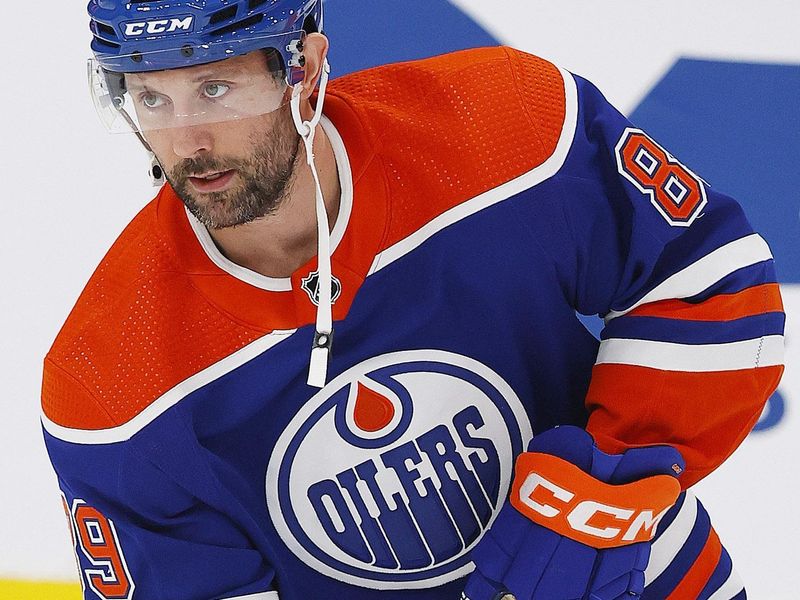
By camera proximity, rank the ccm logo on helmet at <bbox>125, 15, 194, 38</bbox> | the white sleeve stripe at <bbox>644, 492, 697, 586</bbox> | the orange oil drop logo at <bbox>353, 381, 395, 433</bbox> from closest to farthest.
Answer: the ccm logo on helmet at <bbox>125, 15, 194, 38</bbox> → the orange oil drop logo at <bbox>353, 381, 395, 433</bbox> → the white sleeve stripe at <bbox>644, 492, 697, 586</bbox>

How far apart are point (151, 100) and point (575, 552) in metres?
0.64

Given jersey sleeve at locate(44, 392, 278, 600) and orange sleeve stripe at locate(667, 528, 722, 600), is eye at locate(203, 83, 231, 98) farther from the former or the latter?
orange sleeve stripe at locate(667, 528, 722, 600)

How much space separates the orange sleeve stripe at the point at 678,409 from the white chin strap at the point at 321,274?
12.2 inches

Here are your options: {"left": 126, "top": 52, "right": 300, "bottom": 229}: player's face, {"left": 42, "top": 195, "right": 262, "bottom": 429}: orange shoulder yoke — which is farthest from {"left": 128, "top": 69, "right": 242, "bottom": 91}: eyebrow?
Result: {"left": 42, "top": 195, "right": 262, "bottom": 429}: orange shoulder yoke

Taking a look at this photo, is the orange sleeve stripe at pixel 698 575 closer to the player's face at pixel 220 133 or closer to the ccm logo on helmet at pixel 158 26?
the player's face at pixel 220 133

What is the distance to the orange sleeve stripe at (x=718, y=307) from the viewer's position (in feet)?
5.29

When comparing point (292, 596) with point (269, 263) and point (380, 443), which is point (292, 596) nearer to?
point (380, 443)

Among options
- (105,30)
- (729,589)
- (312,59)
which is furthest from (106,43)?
(729,589)

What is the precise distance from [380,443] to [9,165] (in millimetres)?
1062

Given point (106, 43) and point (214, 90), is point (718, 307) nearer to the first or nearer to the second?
point (214, 90)

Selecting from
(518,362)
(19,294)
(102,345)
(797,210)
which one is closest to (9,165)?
(19,294)

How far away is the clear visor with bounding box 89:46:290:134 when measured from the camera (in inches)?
58.9

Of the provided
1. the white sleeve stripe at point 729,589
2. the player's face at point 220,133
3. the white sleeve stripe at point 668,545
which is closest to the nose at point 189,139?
the player's face at point 220,133

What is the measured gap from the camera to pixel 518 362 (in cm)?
170
